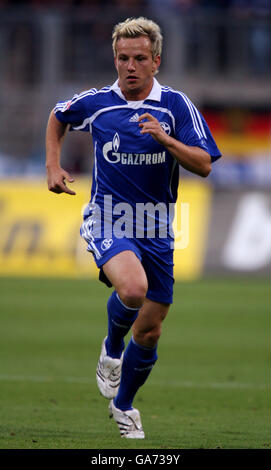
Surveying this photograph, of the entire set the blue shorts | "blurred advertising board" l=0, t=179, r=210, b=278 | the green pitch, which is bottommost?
"blurred advertising board" l=0, t=179, r=210, b=278

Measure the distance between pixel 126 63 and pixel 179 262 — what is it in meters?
11.4

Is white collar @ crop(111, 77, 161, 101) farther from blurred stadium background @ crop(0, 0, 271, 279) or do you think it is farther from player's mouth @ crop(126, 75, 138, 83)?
blurred stadium background @ crop(0, 0, 271, 279)

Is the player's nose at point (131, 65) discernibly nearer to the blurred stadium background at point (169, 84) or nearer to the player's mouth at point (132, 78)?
the player's mouth at point (132, 78)

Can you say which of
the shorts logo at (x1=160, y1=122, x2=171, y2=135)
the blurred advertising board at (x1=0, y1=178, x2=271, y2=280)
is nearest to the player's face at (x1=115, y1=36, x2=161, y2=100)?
the shorts logo at (x1=160, y1=122, x2=171, y2=135)

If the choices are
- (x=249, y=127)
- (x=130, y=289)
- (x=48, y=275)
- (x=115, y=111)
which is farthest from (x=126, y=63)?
(x=249, y=127)

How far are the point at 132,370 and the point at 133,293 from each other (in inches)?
31.1

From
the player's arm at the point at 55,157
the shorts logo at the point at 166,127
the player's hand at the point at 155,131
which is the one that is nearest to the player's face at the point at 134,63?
the shorts logo at the point at 166,127

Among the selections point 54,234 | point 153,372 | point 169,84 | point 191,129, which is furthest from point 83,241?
point 191,129

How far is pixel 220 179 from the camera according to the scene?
Result: 26.2 m

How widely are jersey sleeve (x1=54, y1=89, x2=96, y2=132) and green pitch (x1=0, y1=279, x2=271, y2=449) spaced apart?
2.01 metres

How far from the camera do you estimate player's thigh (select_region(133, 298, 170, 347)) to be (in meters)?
6.10

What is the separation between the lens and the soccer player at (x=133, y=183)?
6.00 metres

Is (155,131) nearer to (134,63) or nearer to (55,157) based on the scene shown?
(134,63)
